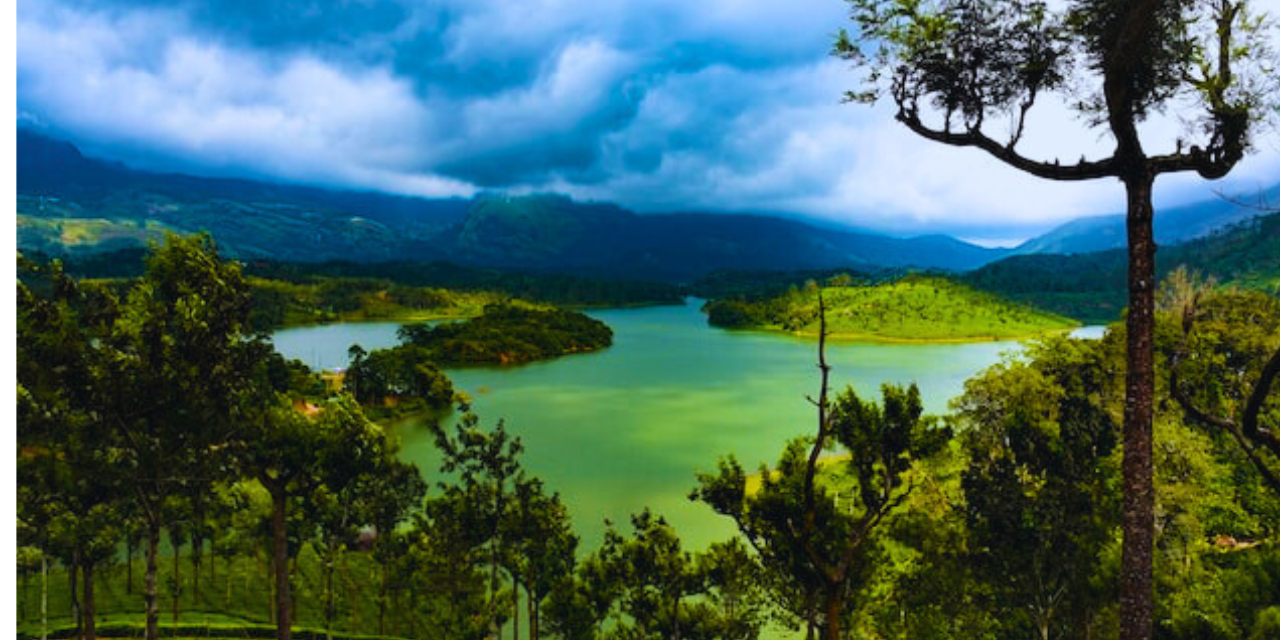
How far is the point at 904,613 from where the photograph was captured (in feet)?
53.2

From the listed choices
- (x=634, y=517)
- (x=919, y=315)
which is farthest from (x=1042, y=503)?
(x=919, y=315)

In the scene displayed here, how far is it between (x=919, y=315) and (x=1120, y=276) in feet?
266

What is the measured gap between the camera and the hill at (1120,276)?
417ft

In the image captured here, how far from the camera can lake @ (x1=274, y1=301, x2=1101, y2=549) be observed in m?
32.7

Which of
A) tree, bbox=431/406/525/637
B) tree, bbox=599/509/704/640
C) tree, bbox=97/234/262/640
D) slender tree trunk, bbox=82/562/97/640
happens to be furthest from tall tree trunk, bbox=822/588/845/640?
slender tree trunk, bbox=82/562/97/640

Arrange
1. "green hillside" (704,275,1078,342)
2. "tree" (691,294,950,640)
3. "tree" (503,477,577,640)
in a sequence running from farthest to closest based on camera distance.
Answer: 1. "green hillside" (704,275,1078,342)
2. "tree" (503,477,577,640)
3. "tree" (691,294,950,640)

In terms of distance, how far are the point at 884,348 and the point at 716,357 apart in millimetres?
26037

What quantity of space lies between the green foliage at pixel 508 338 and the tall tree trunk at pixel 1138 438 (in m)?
77.4

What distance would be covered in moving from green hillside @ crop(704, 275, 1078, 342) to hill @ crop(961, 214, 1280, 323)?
55.5 feet

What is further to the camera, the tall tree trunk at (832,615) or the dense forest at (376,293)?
the dense forest at (376,293)

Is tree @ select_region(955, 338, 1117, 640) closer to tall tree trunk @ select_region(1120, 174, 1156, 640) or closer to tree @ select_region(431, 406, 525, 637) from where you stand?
tall tree trunk @ select_region(1120, 174, 1156, 640)

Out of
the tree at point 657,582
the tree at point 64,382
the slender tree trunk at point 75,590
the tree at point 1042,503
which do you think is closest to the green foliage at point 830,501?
the tree at point 657,582

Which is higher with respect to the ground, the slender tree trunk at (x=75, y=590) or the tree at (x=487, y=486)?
the tree at (x=487, y=486)

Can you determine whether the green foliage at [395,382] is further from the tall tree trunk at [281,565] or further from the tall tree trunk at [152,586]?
the tall tree trunk at [152,586]
